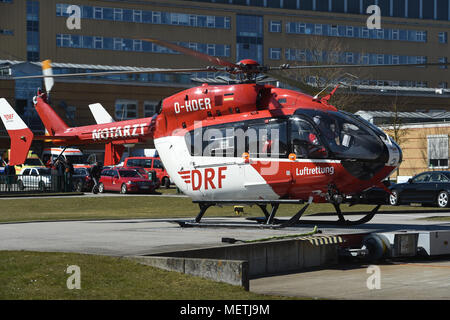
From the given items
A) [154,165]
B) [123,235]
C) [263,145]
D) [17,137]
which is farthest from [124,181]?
[123,235]

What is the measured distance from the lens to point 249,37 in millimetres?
87062

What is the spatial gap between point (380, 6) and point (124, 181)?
57.1 meters

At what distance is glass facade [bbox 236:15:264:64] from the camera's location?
283 feet

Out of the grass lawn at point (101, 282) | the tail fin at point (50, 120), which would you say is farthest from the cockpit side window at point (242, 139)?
the grass lawn at point (101, 282)

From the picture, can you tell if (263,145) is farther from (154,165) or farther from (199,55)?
(154,165)

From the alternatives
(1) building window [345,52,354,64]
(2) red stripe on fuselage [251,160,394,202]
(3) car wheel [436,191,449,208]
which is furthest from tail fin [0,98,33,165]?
(1) building window [345,52,354,64]

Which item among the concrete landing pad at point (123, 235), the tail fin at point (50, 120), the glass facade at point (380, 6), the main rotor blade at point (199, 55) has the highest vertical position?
the glass facade at point (380, 6)

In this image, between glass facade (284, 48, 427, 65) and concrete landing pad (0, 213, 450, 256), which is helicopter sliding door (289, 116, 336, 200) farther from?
glass facade (284, 48, 427, 65)

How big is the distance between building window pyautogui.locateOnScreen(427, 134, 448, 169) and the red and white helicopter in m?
35.2

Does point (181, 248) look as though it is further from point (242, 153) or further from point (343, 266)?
point (242, 153)

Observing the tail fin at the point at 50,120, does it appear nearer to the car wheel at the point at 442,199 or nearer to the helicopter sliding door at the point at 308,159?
the helicopter sliding door at the point at 308,159

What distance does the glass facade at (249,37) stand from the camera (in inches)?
3401

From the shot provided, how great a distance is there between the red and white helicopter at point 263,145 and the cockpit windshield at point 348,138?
0.02m
